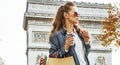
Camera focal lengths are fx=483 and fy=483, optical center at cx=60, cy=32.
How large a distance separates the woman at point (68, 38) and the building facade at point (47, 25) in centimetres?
2541

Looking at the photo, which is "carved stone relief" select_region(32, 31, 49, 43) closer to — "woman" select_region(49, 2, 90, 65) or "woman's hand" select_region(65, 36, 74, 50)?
"woman" select_region(49, 2, 90, 65)

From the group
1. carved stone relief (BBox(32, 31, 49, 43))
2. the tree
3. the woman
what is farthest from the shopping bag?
carved stone relief (BBox(32, 31, 49, 43))

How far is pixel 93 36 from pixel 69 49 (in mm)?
27133

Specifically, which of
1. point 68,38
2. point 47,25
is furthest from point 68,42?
point 47,25

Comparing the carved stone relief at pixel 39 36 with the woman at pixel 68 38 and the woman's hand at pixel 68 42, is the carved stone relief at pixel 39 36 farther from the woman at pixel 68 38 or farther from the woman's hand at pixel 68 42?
the woman's hand at pixel 68 42

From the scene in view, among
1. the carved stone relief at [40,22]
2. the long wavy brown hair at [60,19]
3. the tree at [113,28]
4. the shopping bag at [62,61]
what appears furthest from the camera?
the carved stone relief at [40,22]

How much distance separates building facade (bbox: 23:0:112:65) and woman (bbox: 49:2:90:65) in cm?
2541

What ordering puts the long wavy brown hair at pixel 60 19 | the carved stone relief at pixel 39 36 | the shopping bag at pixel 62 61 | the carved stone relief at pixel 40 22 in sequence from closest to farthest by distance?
the shopping bag at pixel 62 61, the long wavy brown hair at pixel 60 19, the carved stone relief at pixel 39 36, the carved stone relief at pixel 40 22

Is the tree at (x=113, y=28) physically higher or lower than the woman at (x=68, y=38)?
lower

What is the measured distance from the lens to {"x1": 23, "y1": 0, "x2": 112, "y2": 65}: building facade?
95.0 feet

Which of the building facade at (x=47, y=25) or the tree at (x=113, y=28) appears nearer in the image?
the tree at (x=113, y=28)

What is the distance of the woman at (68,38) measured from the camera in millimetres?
3039

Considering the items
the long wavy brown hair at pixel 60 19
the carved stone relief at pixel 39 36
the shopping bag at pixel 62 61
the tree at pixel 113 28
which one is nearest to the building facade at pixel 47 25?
the carved stone relief at pixel 39 36

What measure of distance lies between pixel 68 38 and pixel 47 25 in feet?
88.6
